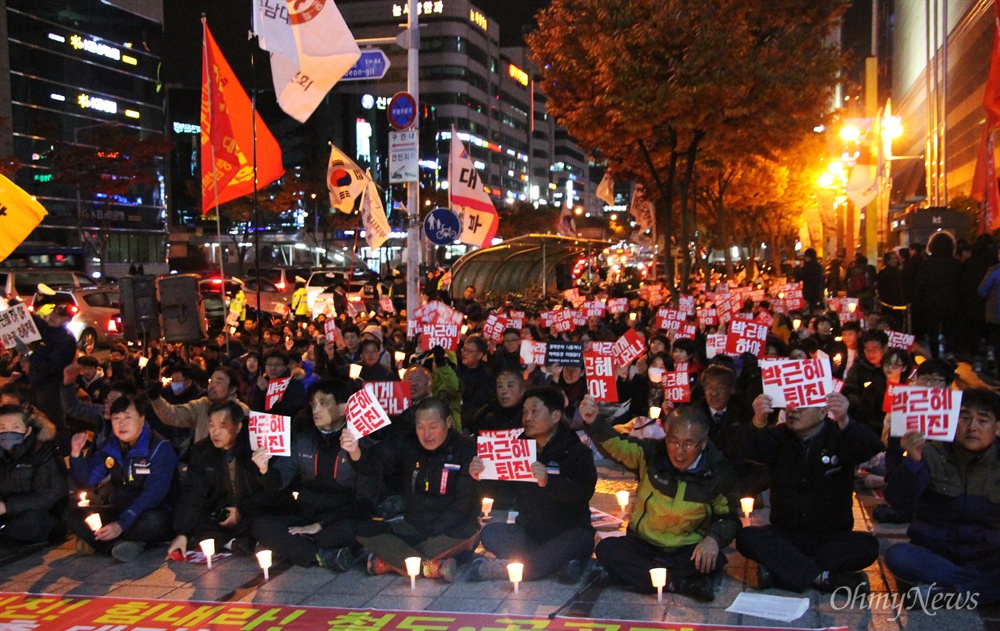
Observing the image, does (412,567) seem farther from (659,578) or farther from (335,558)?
(659,578)

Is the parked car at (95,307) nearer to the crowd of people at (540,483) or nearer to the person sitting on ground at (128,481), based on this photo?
the crowd of people at (540,483)

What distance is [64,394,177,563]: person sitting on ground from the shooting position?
7496 mm

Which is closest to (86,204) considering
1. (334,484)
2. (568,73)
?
(568,73)

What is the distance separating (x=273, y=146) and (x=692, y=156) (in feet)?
30.4

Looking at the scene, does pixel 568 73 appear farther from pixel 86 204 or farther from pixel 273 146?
pixel 86 204

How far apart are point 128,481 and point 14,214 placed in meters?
4.10

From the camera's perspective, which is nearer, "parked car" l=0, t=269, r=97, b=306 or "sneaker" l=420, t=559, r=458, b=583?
"sneaker" l=420, t=559, r=458, b=583

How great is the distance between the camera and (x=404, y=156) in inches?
626

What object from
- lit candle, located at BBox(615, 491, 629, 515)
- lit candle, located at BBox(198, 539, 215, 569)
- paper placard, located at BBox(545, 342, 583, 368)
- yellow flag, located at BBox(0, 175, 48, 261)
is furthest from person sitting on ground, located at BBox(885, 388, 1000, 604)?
yellow flag, located at BBox(0, 175, 48, 261)

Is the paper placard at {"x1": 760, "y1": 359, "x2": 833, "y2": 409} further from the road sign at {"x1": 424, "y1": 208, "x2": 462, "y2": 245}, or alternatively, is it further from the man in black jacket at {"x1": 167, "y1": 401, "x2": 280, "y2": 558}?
the road sign at {"x1": 424, "y1": 208, "x2": 462, "y2": 245}

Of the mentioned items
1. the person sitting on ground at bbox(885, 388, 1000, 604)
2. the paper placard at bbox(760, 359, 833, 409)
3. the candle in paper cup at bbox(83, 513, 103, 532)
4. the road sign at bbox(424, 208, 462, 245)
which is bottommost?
the candle in paper cup at bbox(83, 513, 103, 532)

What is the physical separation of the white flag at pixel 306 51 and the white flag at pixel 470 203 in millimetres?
5718

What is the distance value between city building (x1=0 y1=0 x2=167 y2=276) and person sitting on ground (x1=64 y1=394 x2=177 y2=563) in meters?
41.1

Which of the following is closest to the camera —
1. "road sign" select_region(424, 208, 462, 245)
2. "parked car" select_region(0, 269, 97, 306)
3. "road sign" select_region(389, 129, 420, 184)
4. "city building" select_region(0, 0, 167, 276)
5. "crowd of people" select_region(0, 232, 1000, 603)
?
"crowd of people" select_region(0, 232, 1000, 603)
